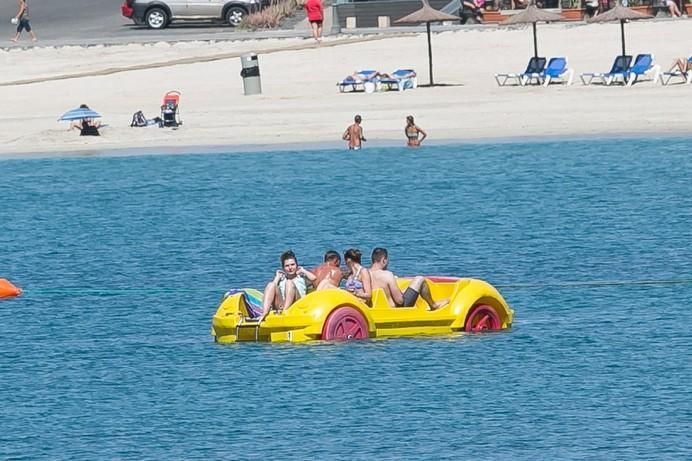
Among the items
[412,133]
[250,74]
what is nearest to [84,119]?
[250,74]

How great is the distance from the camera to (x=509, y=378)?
78.0 feet

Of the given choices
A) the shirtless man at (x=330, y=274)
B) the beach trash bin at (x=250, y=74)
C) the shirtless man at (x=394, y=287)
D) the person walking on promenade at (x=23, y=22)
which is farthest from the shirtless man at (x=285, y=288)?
the person walking on promenade at (x=23, y=22)

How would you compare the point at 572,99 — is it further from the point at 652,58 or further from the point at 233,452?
the point at 233,452

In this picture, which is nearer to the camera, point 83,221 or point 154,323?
point 154,323

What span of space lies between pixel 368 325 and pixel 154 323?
16.0 feet

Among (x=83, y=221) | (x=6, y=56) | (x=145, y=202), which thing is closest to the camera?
(x=83, y=221)

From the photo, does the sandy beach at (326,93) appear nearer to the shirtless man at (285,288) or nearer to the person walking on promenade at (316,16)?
the person walking on promenade at (316,16)

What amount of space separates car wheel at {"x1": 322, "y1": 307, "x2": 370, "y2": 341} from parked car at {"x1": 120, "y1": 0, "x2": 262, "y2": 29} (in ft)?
136

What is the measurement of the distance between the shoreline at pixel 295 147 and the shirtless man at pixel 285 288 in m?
22.9

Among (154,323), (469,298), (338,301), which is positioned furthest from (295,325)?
(154,323)

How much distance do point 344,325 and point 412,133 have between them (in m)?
22.0

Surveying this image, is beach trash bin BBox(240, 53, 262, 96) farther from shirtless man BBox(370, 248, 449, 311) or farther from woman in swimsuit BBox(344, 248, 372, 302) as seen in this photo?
shirtless man BBox(370, 248, 449, 311)

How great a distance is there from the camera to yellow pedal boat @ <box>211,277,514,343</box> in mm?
24359

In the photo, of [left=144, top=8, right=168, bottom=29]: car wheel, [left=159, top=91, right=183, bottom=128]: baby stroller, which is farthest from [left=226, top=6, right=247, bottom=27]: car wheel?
[left=159, top=91, right=183, bottom=128]: baby stroller
